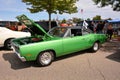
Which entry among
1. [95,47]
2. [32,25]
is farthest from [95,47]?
[32,25]

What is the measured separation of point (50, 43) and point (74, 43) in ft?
4.43

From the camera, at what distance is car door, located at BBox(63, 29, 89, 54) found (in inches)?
300

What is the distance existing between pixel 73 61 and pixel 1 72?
289 cm

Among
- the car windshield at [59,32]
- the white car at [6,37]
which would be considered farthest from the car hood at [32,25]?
the white car at [6,37]

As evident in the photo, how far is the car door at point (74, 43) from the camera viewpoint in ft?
25.0

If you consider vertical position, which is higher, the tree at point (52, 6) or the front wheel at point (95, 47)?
the tree at point (52, 6)

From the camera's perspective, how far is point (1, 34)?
32.8 feet

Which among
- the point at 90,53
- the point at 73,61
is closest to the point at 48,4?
the point at 90,53

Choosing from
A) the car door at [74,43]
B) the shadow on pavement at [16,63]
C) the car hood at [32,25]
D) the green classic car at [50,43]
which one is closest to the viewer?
the green classic car at [50,43]

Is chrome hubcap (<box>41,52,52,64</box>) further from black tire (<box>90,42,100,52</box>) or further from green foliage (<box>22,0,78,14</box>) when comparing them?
green foliage (<box>22,0,78,14</box>)

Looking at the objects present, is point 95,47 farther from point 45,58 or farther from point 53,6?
point 53,6

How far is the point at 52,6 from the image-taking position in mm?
18719

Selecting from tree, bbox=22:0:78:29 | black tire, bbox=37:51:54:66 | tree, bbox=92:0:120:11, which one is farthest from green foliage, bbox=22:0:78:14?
black tire, bbox=37:51:54:66

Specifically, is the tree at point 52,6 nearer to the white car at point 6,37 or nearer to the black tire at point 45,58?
the white car at point 6,37
